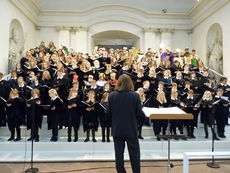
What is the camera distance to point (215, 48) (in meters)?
10.3

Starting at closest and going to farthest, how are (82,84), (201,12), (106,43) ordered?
(82,84), (201,12), (106,43)

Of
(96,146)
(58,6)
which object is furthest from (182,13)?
(96,146)

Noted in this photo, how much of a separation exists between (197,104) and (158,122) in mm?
1135

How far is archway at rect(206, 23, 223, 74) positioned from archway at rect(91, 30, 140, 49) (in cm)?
445

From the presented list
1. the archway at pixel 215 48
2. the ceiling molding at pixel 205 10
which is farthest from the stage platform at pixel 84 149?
the ceiling molding at pixel 205 10

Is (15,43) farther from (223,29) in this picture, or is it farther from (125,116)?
(223,29)

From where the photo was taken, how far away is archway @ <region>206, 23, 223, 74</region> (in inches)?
384

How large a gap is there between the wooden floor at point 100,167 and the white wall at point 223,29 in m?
6.38

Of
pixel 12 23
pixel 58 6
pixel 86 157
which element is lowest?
pixel 86 157

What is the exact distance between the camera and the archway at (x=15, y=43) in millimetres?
9049

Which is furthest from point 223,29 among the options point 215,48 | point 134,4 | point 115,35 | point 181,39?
point 115,35

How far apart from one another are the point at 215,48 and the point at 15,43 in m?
10.0

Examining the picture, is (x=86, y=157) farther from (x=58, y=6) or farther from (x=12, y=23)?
(x=58, y=6)

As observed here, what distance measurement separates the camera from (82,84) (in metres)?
6.36
